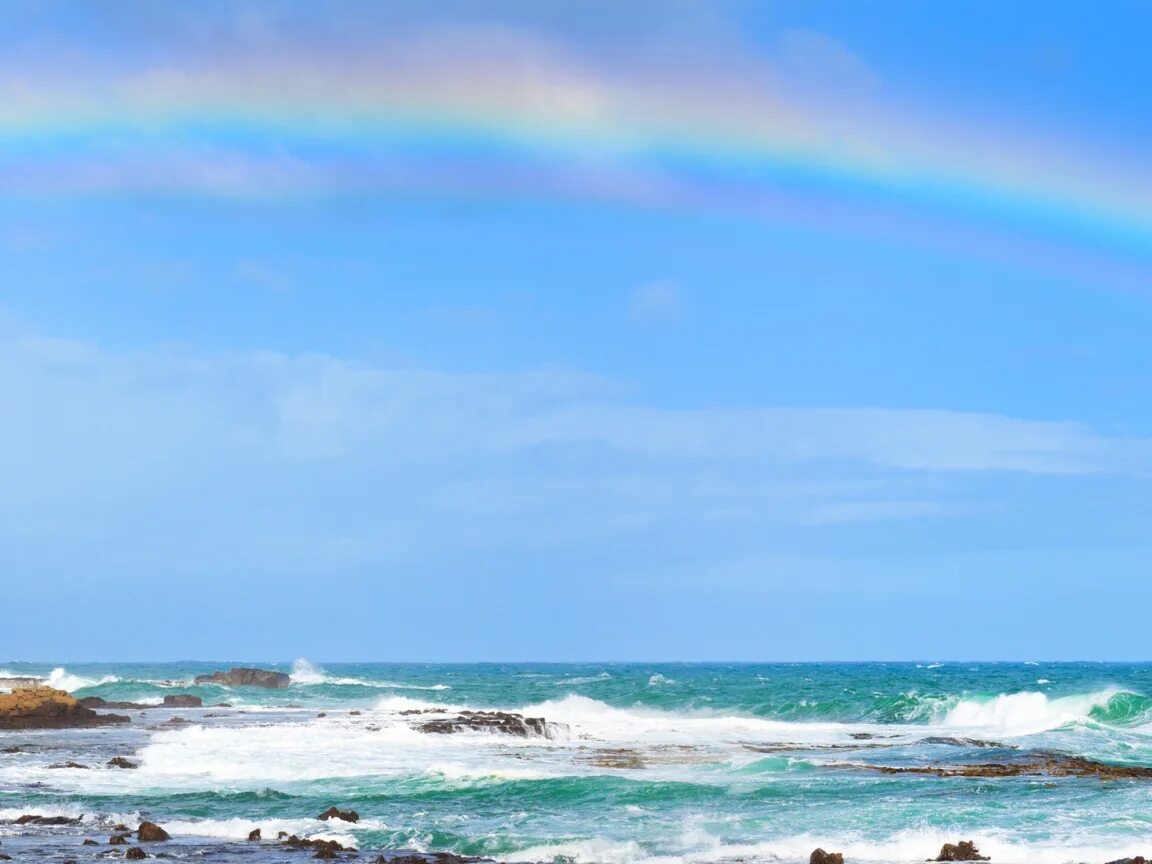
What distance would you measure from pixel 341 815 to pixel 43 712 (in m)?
29.7

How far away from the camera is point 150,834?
71.8 feet

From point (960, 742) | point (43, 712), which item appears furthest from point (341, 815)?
point (43, 712)

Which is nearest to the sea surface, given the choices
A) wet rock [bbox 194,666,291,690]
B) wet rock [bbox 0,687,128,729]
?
wet rock [bbox 0,687,128,729]

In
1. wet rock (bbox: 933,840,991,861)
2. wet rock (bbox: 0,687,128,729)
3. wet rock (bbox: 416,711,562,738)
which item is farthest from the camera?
wet rock (bbox: 0,687,128,729)

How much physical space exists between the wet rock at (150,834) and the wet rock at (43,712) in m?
28.6

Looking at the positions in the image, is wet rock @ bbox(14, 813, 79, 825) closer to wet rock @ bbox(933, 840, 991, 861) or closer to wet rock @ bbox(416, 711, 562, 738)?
wet rock @ bbox(933, 840, 991, 861)

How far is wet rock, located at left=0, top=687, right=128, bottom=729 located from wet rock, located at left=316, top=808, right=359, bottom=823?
2743 centimetres

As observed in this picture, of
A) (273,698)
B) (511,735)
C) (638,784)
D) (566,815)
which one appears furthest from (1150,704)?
(273,698)

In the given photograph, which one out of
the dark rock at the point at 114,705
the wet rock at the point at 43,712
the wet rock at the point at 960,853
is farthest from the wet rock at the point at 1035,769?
the dark rock at the point at 114,705

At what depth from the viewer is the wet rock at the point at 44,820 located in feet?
77.8

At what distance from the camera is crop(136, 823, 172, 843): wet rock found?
71.6 feet

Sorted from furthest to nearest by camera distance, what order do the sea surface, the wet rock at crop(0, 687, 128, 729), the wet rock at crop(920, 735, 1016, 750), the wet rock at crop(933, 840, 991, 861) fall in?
the wet rock at crop(0, 687, 128, 729) < the wet rock at crop(920, 735, 1016, 750) < the sea surface < the wet rock at crop(933, 840, 991, 861)

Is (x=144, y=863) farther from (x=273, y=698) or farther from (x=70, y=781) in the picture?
(x=273, y=698)

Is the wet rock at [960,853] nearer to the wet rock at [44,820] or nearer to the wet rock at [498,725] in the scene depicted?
the wet rock at [44,820]
